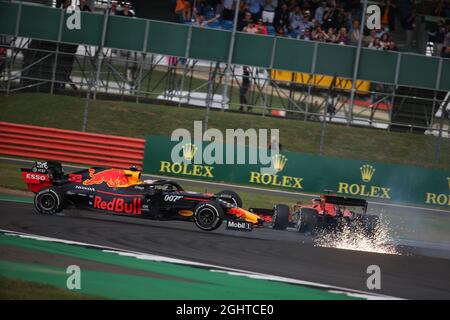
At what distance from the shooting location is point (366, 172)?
77.8 feet

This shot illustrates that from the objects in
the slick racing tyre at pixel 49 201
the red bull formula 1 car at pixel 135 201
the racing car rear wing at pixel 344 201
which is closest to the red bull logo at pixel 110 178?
the red bull formula 1 car at pixel 135 201

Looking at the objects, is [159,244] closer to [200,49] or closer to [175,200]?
[175,200]

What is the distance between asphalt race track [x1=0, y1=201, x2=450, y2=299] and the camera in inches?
471

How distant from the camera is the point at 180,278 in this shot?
1098 cm

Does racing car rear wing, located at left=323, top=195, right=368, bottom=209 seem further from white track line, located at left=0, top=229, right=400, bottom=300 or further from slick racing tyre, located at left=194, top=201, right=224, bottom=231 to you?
white track line, located at left=0, top=229, right=400, bottom=300

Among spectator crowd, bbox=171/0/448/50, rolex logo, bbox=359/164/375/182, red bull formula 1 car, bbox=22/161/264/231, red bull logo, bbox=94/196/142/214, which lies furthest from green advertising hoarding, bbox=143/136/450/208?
red bull logo, bbox=94/196/142/214

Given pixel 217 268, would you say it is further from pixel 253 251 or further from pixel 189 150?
pixel 189 150

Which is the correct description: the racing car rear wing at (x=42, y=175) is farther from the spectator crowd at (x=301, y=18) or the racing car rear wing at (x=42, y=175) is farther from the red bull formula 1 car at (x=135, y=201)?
the spectator crowd at (x=301, y=18)

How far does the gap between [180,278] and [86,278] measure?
1.27 meters

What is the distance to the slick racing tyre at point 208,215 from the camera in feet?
48.9

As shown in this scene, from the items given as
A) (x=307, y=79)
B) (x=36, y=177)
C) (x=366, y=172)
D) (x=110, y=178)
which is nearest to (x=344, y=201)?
(x=110, y=178)

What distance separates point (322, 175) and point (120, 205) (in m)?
9.93

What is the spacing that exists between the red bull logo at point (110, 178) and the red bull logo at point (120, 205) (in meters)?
0.31
